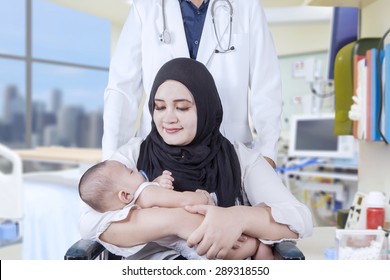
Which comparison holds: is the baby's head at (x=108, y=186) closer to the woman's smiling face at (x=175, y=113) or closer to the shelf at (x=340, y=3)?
the woman's smiling face at (x=175, y=113)

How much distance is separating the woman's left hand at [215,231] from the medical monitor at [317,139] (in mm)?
2397

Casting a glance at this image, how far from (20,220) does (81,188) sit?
4.08 feet

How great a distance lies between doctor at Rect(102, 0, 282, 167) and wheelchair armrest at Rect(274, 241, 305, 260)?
256mm

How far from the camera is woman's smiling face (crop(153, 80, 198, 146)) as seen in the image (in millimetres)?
912

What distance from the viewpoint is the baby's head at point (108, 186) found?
864 millimetres

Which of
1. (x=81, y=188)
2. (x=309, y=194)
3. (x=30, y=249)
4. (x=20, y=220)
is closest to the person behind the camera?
(x=81, y=188)

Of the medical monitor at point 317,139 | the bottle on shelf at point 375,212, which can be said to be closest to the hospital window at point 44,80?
the bottle on shelf at point 375,212

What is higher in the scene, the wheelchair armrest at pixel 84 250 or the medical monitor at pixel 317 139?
the medical monitor at pixel 317 139

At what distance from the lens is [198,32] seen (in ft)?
3.57

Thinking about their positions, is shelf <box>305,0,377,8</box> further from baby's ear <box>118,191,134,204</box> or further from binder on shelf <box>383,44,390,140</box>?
baby's ear <box>118,191,134,204</box>

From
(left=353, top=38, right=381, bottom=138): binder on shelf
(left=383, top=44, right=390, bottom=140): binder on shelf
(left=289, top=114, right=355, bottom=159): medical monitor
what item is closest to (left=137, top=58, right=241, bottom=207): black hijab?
(left=383, top=44, right=390, bottom=140): binder on shelf

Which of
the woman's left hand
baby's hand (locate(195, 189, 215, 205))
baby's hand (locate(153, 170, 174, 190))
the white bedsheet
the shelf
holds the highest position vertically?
the shelf
